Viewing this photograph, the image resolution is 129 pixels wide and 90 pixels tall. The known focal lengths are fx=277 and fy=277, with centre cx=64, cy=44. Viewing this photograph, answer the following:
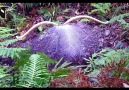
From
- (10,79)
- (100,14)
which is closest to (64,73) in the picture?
(10,79)

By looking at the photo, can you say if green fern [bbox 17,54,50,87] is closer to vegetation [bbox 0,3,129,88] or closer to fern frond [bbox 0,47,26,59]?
vegetation [bbox 0,3,129,88]

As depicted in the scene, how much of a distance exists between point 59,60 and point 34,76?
1178 millimetres

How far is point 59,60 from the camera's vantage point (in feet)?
10.5

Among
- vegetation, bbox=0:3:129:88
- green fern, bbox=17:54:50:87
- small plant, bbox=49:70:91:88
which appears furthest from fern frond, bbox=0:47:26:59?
small plant, bbox=49:70:91:88

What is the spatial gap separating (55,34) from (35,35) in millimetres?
513

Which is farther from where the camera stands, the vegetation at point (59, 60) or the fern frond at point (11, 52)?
the fern frond at point (11, 52)

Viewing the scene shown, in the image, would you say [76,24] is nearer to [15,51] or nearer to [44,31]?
[44,31]

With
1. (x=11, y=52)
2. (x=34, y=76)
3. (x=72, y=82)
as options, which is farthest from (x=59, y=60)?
(x=72, y=82)

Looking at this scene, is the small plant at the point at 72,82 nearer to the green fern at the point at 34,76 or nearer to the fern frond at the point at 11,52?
the green fern at the point at 34,76

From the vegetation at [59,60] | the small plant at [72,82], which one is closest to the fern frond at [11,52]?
the vegetation at [59,60]

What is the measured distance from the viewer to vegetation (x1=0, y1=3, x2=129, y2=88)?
1936 mm

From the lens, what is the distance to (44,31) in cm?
422

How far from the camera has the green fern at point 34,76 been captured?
2.00 metres

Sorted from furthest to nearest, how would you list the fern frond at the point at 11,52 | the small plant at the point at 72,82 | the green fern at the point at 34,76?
1. the fern frond at the point at 11,52
2. the green fern at the point at 34,76
3. the small plant at the point at 72,82
